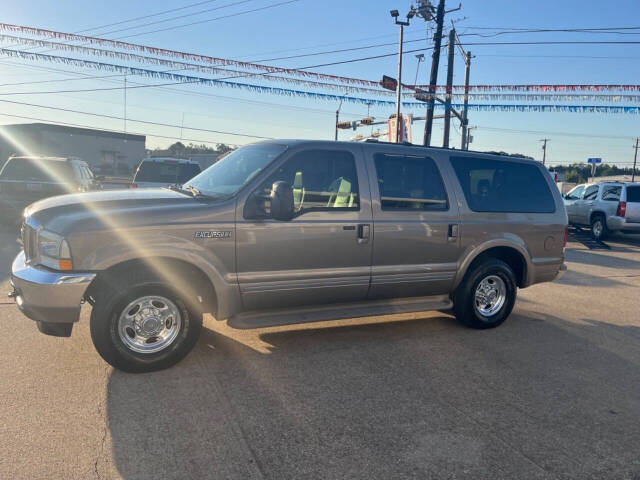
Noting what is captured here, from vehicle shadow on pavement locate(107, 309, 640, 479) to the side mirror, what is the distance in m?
1.35

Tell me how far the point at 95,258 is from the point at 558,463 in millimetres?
3485

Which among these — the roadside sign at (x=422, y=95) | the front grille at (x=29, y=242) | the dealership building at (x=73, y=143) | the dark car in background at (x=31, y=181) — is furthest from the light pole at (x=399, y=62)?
the dealership building at (x=73, y=143)

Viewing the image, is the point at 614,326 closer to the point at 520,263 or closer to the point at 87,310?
the point at 520,263

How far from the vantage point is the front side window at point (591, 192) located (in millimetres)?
16219

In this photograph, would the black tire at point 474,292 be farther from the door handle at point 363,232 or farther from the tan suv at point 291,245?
the door handle at point 363,232

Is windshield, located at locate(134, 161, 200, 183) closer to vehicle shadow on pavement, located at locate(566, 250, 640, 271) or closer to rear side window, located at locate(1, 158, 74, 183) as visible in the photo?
rear side window, located at locate(1, 158, 74, 183)

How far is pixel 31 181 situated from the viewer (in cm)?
1048

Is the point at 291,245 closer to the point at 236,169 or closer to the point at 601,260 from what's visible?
the point at 236,169

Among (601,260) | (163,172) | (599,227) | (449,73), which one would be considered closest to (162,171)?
(163,172)

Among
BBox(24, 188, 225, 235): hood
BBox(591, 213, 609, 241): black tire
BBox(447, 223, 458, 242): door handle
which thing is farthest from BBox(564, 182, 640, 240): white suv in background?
BBox(24, 188, 225, 235): hood

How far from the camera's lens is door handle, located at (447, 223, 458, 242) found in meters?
5.25

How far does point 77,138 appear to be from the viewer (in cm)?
4553

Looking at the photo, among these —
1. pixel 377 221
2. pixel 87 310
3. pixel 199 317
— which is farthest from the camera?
pixel 87 310

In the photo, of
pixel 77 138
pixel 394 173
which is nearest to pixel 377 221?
pixel 394 173
